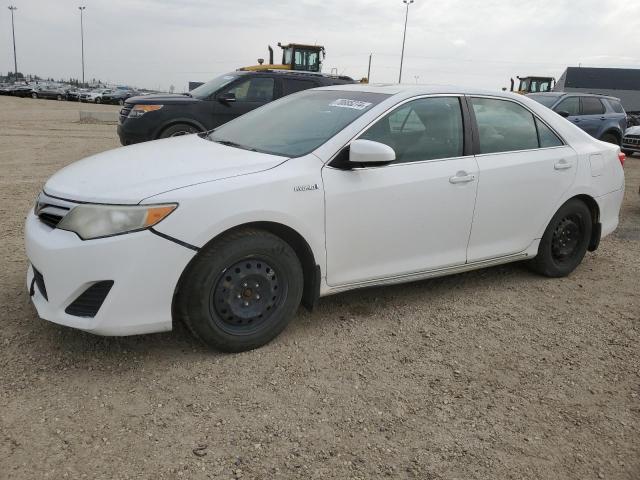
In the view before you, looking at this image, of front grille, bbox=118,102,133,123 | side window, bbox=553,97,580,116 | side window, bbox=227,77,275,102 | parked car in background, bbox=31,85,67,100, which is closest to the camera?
front grille, bbox=118,102,133,123

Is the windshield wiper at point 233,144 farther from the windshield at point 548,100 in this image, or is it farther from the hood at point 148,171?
the windshield at point 548,100

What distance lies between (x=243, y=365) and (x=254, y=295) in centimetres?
38

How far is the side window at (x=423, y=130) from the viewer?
11.5 feet

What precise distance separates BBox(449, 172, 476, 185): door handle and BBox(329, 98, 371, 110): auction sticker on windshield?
75 cm

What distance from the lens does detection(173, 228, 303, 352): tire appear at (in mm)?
2846

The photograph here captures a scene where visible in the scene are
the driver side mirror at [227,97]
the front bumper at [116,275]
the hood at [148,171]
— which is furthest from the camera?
the driver side mirror at [227,97]

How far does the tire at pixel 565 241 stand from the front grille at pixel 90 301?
10.9 feet

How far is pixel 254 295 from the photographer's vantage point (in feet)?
10.0

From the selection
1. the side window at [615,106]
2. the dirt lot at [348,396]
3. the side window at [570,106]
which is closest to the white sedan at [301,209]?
the dirt lot at [348,396]

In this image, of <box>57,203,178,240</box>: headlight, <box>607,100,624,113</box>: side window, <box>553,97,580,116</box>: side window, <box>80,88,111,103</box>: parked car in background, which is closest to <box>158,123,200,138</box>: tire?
<box>57,203,178,240</box>: headlight

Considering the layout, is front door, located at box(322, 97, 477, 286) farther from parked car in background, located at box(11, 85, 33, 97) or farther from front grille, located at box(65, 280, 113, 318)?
parked car in background, located at box(11, 85, 33, 97)

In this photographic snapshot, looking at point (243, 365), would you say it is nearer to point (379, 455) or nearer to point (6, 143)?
point (379, 455)

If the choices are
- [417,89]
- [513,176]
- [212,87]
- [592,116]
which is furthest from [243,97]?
[592,116]

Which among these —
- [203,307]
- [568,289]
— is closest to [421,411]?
[203,307]
